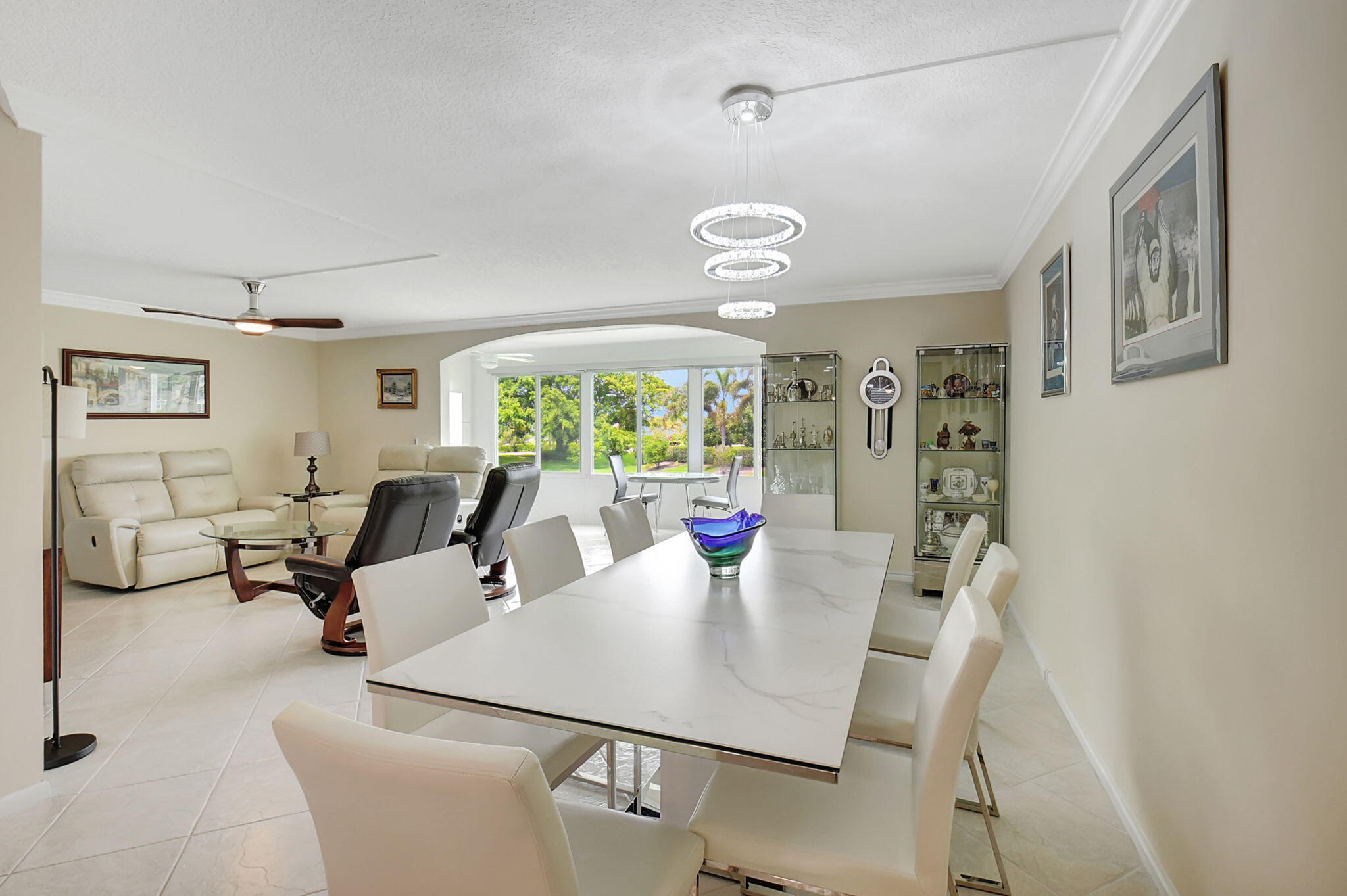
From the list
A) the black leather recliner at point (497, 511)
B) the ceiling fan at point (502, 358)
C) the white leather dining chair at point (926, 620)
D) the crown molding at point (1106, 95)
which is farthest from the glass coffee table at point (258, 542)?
the ceiling fan at point (502, 358)

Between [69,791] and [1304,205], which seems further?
[69,791]

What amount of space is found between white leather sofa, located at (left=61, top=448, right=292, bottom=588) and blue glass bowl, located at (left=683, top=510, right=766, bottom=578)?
499cm

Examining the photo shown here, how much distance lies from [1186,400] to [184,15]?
9.29ft

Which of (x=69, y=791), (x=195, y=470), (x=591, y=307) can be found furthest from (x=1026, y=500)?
(x=195, y=470)

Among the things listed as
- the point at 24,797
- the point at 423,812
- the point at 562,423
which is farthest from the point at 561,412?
the point at 423,812

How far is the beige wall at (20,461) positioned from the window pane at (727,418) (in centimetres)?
650

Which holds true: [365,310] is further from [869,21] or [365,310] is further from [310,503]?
[869,21]

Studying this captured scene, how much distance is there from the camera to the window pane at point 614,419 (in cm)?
870

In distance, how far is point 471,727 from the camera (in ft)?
5.66

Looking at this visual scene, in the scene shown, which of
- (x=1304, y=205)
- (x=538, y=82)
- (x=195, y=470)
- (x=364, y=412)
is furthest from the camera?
(x=364, y=412)

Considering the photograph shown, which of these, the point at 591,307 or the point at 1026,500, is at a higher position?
the point at 591,307

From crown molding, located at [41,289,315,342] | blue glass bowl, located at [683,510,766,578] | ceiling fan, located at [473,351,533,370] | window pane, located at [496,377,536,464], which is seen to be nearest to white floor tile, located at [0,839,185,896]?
blue glass bowl, located at [683,510,766,578]

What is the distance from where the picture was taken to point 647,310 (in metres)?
6.10

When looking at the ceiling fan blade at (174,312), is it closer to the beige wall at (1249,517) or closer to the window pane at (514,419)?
the window pane at (514,419)
